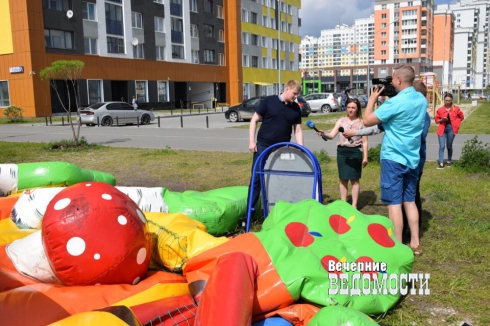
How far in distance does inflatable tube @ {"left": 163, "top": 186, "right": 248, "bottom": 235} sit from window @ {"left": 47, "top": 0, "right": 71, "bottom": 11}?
34.6 metres

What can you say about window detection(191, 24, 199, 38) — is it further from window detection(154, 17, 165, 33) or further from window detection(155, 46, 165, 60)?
window detection(155, 46, 165, 60)

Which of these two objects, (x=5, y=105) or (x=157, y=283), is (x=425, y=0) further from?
(x=157, y=283)

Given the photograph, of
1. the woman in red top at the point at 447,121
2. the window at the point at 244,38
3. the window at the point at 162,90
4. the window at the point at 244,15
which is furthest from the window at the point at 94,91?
the woman in red top at the point at 447,121

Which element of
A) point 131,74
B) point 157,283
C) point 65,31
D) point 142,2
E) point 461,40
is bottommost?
point 157,283

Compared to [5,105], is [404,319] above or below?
below

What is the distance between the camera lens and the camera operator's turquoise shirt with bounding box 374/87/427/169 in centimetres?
453

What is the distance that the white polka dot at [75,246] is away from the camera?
11.0 feet

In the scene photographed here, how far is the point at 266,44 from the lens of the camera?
63094 millimetres

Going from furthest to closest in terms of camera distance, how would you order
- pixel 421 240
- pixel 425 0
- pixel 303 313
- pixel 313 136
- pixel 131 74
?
pixel 425 0
pixel 131 74
pixel 313 136
pixel 421 240
pixel 303 313

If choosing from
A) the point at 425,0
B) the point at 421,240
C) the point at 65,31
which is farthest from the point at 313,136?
the point at 425,0

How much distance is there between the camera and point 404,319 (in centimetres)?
355

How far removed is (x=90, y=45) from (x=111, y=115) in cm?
1462

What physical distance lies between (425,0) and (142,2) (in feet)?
319

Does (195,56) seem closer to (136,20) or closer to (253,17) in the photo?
(136,20)
